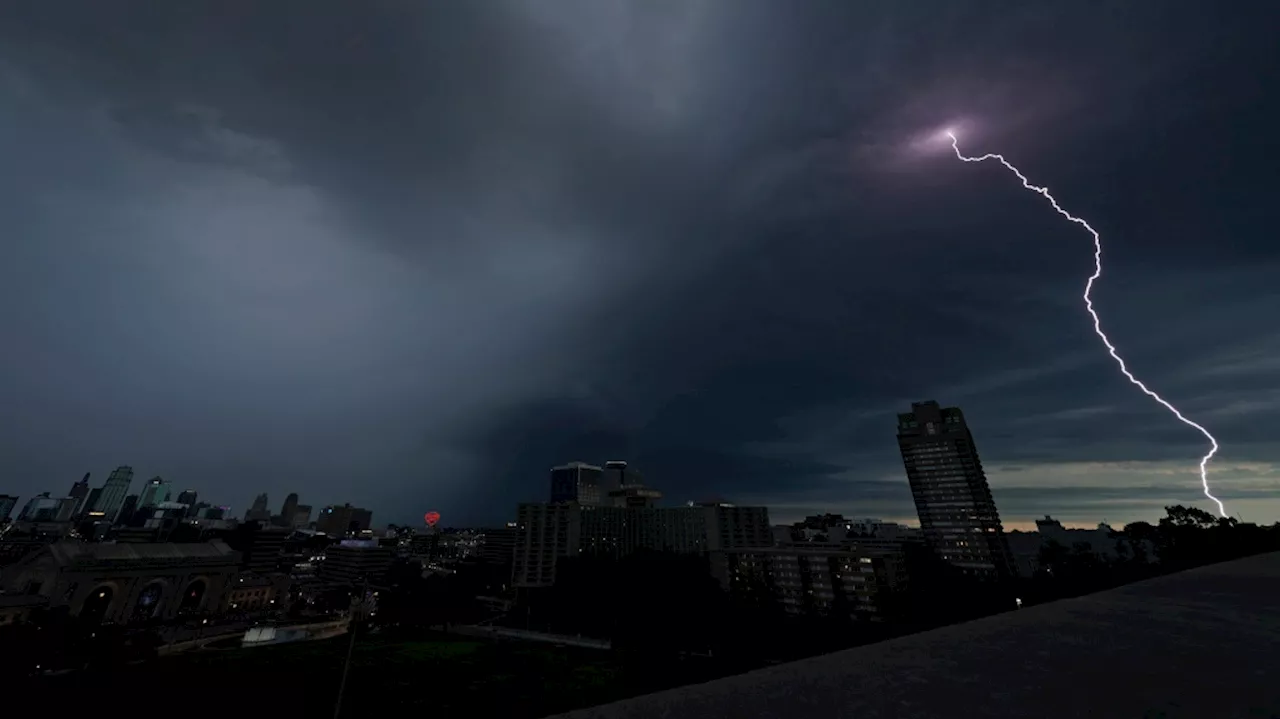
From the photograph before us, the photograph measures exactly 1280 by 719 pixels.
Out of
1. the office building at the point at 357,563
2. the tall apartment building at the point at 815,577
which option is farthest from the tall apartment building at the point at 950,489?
the office building at the point at 357,563

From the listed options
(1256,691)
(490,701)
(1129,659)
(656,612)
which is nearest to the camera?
(1256,691)

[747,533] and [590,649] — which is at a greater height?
[747,533]

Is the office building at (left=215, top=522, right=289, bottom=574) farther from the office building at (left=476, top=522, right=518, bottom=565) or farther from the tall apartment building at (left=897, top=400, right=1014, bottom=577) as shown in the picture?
the tall apartment building at (left=897, top=400, right=1014, bottom=577)

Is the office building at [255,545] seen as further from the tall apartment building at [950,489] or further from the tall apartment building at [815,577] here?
the tall apartment building at [950,489]

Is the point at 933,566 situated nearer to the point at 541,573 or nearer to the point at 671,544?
the point at 671,544

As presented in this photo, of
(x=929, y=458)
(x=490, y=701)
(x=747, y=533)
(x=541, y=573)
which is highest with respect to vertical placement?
(x=929, y=458)

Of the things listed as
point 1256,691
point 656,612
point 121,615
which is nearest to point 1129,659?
point 1256,691
